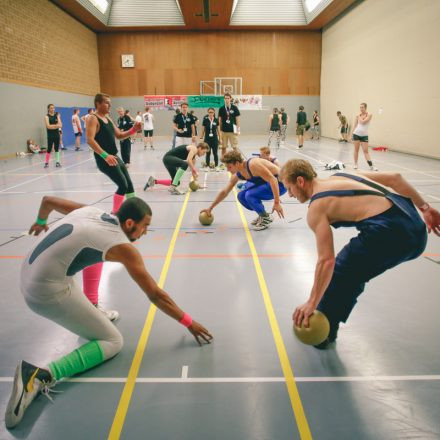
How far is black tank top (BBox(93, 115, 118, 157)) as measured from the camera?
19.1 ft

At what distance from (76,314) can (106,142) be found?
386 centimetres

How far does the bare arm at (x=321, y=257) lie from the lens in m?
2.31

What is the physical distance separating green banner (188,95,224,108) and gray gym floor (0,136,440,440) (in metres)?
22.7

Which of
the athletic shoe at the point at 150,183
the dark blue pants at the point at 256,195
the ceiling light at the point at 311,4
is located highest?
the ceiling light at the point at 311,4

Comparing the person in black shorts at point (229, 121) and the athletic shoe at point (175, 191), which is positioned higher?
the person in black shorts at point (229, 121)

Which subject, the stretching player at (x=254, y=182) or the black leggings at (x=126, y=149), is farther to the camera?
the black leggings at (x=126, y=149)

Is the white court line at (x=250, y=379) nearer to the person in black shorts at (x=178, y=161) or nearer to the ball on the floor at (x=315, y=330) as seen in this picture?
the ball on the floor at (x=315, y=330)

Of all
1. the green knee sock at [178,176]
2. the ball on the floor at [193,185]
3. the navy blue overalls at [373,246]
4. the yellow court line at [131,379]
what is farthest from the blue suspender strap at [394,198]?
the ball on the floor at [193,185]

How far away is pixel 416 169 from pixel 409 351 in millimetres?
10411

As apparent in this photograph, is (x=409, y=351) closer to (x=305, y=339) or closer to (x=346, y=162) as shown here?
(x=305, y=339)

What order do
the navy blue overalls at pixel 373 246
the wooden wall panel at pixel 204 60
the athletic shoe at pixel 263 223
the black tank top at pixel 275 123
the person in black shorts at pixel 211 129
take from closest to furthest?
1. the navy blue overalls at pixel 373 246
2. the athletic shoe at pixel 263 223
3. the person in black shorts at pixel 211 129
4. the black tank top at pixel 275 123
5. the wooden wall panel at pixel 204 60

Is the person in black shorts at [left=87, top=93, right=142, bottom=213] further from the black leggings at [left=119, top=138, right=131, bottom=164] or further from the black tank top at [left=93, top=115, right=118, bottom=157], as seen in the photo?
the black leggings at [left=119, top=138, right=131, bottom=164]

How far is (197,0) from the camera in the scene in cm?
2011

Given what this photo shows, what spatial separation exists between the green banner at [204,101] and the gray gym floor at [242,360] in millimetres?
22675
